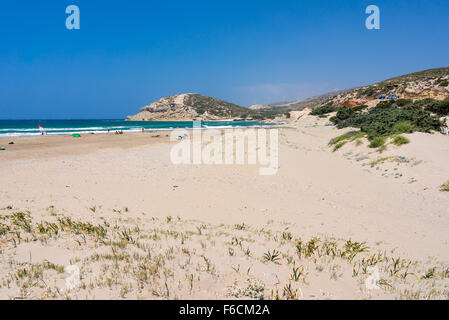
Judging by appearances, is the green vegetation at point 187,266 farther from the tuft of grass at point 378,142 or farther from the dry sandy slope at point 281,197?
the tuft of grass at point 378,142

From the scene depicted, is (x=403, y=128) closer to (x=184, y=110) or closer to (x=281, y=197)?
(x=281, y=197)

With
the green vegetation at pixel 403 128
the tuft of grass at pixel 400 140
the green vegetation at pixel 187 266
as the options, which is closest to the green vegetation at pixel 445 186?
the tuft of grass at pixel 400 140

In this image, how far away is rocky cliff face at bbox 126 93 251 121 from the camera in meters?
135

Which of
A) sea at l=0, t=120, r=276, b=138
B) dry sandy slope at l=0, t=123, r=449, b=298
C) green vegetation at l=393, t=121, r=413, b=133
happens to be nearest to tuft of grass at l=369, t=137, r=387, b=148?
dry sandy slope at l=0, t=123, r=449, b=298

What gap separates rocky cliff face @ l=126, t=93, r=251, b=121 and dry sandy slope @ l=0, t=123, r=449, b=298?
122 m

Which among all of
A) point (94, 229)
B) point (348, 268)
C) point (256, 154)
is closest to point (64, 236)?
point (94, 229)

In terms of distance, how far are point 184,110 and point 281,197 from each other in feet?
447

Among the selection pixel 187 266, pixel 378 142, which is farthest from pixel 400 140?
pixel 187 266

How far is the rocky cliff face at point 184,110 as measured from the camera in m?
135

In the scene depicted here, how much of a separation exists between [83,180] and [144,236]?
8.18 metres

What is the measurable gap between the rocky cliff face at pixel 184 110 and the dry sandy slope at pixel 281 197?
121969 millimetres

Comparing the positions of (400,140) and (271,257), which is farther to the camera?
(400,140)

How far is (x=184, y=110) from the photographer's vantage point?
138 m
